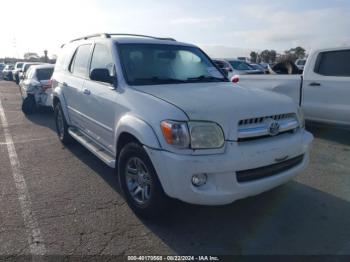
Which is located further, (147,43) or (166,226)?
(147,43)

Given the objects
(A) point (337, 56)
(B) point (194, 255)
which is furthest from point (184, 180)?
(A) point (337, 56)

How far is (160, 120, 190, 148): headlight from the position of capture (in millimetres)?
3008

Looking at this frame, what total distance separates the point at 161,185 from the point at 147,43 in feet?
7.14

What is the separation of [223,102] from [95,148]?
7.24 ft

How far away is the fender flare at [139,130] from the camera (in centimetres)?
316

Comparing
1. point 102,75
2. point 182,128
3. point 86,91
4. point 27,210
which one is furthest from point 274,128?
point 27,210

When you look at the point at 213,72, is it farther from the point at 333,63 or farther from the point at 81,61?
the point at 333,63

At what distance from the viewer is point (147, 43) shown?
14.9 ft

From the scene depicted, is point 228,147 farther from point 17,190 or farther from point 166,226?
point 17,190

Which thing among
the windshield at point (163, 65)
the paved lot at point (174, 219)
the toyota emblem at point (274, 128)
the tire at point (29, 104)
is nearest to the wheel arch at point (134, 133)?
the windshield at point (163, 65)

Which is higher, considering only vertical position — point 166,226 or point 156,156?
point 156,156

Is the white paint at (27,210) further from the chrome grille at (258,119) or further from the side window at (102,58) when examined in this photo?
the chrome grille at (258,119)

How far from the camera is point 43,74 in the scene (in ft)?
34.8

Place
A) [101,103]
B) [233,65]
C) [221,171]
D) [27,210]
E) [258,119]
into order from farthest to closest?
[233,65], [101,103], [27,210], [258,119], [221,171]
